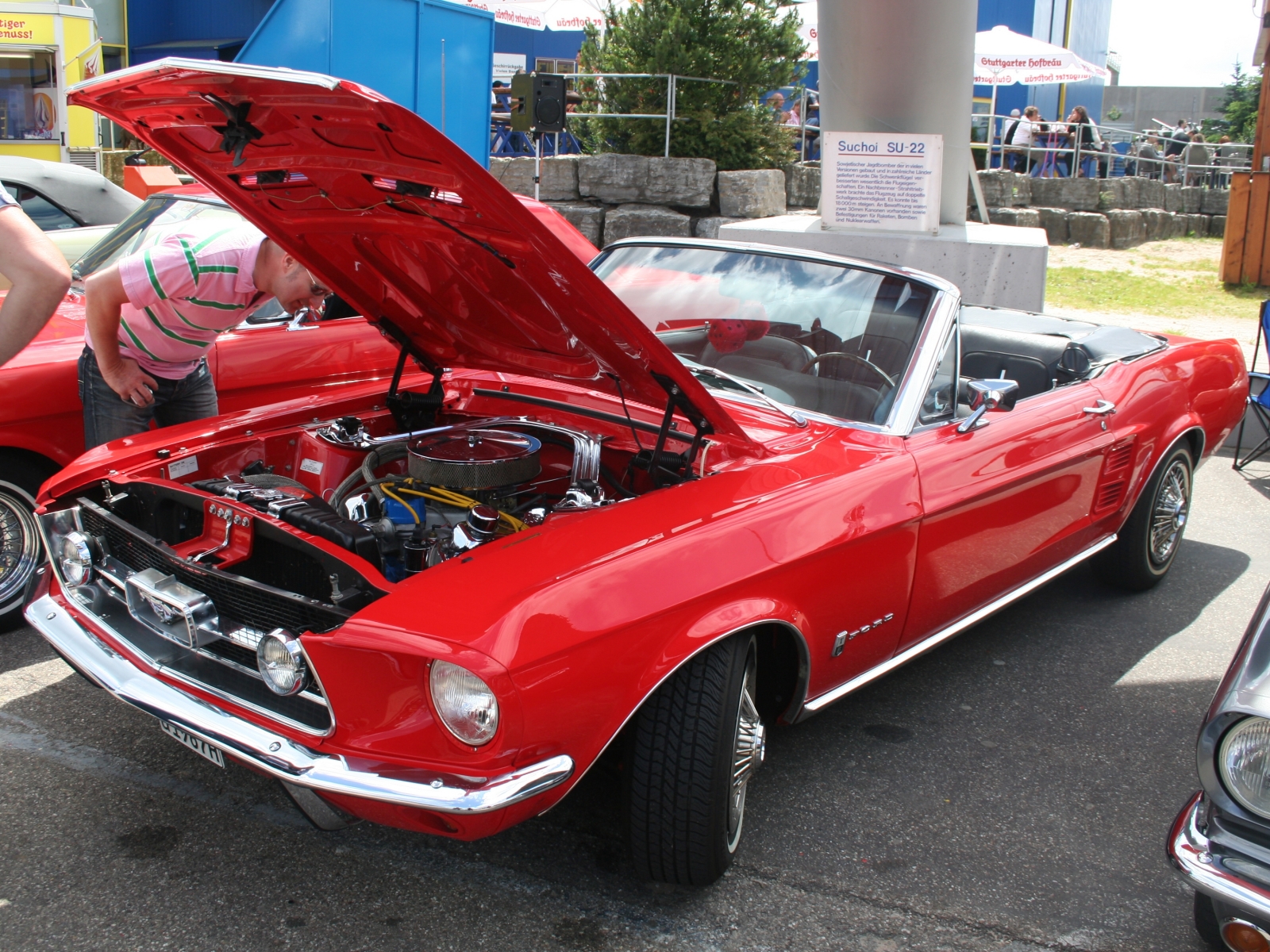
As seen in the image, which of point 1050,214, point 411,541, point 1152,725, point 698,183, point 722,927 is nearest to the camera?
point 722,927

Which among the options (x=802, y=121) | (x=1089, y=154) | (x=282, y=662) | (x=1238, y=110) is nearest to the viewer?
(x=282, y=662)

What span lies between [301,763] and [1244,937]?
1.89m

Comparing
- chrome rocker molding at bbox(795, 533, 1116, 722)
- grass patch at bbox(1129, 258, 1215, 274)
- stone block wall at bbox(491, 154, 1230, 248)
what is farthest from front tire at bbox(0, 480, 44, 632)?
grass patch at bbox(1129, 258, 1215, 274)

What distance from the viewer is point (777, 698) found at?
291 centimetres

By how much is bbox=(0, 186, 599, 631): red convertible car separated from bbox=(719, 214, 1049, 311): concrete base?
146 inches

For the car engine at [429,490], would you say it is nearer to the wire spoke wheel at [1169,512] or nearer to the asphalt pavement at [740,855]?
the asphalt pavement at [740,855]

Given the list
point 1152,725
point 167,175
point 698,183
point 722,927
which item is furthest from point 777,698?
point 698,183

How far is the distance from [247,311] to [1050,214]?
14888 mm

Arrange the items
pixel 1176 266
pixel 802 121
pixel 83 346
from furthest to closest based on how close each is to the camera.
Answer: pixel 1176 266, pixel 802 121, pixel 83 346

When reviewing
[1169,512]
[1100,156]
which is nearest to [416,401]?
[1169,512]

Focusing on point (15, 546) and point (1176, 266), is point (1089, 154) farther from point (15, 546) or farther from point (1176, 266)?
point (15, 546)

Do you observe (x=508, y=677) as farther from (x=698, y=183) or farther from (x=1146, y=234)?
(x=1146, y=234)

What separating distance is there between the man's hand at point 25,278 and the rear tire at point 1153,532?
3.81 m

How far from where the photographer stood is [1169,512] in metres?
4.61
